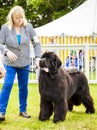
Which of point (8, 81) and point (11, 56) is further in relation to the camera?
point (8, 81)

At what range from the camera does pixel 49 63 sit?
296 inches

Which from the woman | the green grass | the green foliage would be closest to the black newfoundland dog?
the green grass

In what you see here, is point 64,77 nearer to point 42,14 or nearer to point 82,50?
point 82,50

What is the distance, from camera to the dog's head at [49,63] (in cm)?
746

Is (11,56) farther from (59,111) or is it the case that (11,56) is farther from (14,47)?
(59,111)

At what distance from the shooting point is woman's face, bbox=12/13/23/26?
307 inches

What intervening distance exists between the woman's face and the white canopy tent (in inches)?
612

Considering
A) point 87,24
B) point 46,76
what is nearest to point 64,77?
point 46,76

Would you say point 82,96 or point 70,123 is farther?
point 82,96

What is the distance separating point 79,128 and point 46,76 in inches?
38.9

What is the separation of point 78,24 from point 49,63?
16.3 m

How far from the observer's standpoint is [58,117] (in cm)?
771

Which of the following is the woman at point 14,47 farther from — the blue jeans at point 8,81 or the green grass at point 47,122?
the green grass at point 47,122

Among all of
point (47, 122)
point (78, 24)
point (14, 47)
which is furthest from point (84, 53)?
point (78, 24)
